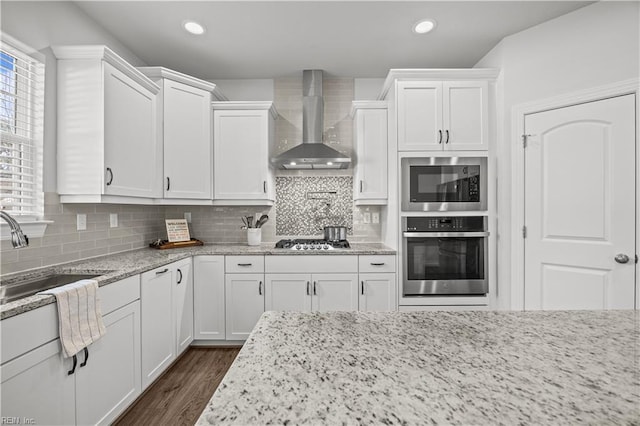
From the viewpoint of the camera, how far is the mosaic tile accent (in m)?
3.43

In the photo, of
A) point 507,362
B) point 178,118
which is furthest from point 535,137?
point 178,118

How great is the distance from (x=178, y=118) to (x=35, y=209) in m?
1.33

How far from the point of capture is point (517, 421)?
45 centimetres

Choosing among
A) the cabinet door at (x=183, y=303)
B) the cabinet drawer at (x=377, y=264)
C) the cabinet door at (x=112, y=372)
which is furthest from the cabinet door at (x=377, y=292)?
the cabinet door at (x=112, y=372)

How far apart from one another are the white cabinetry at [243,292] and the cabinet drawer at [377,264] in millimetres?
921

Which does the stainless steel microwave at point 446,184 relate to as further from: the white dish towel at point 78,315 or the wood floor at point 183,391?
the white dish towel at point 78,315

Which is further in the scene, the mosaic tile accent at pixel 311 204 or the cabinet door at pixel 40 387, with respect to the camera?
the mosaic tile accent at pixel 311 204

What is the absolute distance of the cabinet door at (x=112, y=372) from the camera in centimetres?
152

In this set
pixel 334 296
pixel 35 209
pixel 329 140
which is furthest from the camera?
pixel 329 140

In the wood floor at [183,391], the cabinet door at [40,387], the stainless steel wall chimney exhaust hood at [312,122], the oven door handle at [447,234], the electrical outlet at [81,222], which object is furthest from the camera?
the stainless steel wall chimney exhaust hood at [312,122]

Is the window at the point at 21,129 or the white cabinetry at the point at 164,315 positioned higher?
the window at the point at 21,129

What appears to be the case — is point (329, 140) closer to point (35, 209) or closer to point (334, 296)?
point (334, 296)

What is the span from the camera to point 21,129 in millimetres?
1814

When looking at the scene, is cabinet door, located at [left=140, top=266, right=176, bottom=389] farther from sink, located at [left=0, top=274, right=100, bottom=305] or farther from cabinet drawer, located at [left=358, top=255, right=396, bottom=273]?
cabinet drawer, located at [left=358, top=255, right=396, bottom=273]
